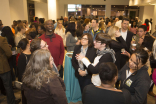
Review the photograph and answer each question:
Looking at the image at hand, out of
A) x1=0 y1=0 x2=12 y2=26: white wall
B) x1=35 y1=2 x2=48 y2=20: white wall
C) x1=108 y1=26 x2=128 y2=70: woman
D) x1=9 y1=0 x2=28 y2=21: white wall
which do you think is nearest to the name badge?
x1=108 y1=26 x2=128 y2=70: woman

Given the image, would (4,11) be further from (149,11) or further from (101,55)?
(149,11)

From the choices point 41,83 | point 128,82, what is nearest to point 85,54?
point 128,82

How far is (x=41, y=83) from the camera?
1.37 m

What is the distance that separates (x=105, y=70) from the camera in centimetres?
135

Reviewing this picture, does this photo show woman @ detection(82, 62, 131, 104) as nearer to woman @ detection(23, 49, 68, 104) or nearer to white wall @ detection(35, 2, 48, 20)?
woman @ detection(23, 49, 68, 104)

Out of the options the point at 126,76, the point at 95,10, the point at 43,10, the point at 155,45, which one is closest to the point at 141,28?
the point at 155,45

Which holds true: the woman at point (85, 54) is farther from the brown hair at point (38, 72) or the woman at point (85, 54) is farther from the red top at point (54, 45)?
the brown hair at point (38, 72)

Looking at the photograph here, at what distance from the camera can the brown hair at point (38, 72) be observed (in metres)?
1.38

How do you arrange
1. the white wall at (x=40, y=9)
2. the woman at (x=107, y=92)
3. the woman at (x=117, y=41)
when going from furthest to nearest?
the white wall at (x=40, y=9) → the woman at (x=117, y=41) → the woman at (x=107, y=92)

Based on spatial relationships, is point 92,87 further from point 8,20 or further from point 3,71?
point 8,20

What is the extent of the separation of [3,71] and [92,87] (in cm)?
208

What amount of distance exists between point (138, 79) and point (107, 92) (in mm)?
562

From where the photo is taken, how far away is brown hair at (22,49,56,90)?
1377 mm

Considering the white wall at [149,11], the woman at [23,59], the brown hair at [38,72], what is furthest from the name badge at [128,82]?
the white wall at [149,11]
